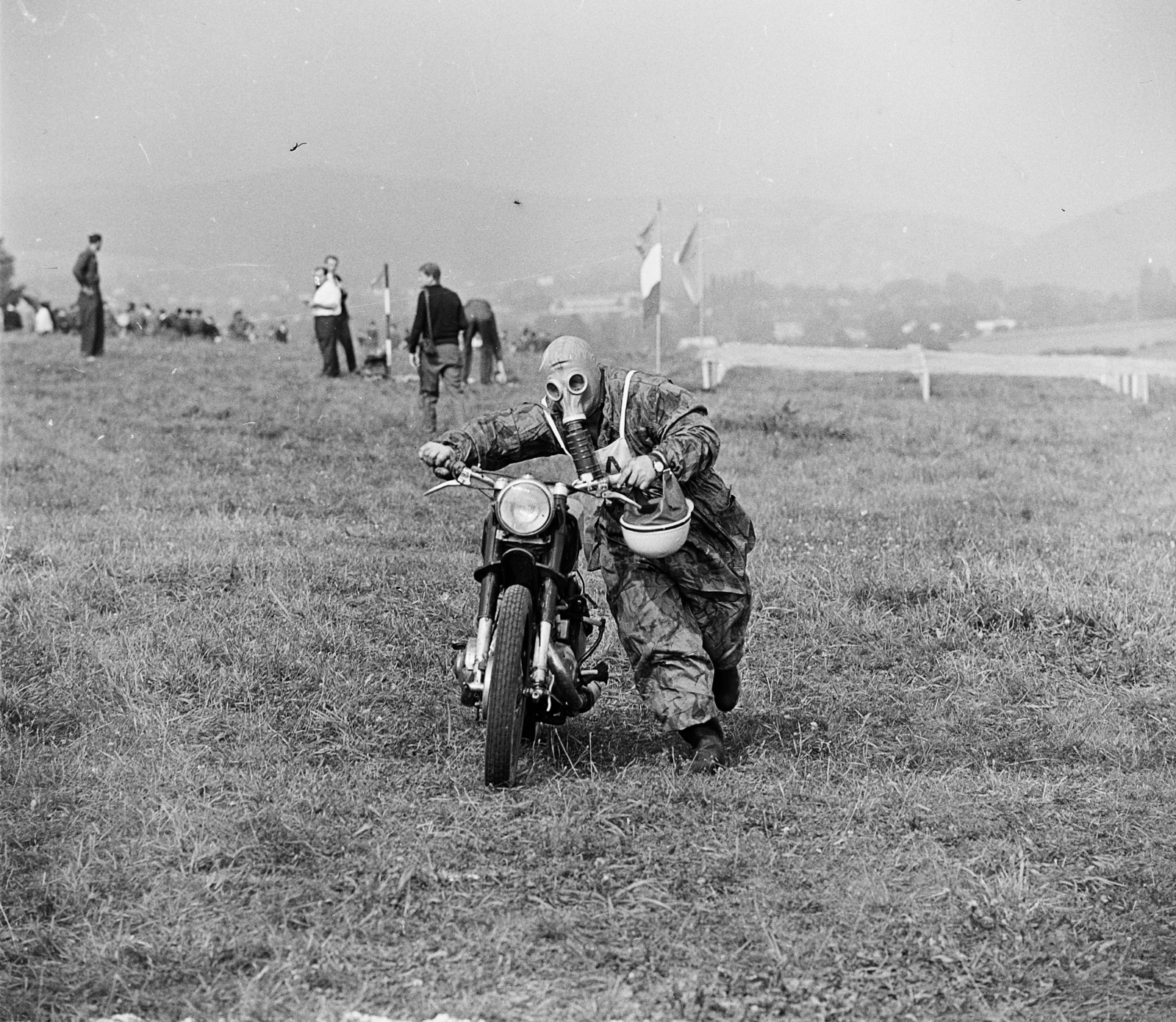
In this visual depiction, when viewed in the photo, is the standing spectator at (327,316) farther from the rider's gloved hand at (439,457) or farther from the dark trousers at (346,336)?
the rider's gloved hand at (439,457)

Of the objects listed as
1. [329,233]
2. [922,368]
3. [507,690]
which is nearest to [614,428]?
[507,690]

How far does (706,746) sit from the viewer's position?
619 centimetres

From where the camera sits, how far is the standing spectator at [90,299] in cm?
2253

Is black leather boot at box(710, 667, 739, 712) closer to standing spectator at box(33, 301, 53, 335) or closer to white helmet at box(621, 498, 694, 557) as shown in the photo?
white helmet at box(621, 498, 694, 557)

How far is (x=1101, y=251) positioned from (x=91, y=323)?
135 ft

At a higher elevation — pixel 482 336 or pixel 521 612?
pixel 482 336

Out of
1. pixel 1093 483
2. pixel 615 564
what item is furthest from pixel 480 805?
pixel 1093 483

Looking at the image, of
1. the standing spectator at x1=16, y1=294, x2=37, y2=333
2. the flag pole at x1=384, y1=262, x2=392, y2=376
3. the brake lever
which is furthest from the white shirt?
the brake lever

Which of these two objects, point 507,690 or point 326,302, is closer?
point 507,690

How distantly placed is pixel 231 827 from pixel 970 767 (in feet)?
10.7

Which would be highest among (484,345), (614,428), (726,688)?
(484,345)

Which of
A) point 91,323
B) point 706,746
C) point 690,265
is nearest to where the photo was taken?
point 706,746

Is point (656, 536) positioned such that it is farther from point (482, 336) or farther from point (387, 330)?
point (387, 330)

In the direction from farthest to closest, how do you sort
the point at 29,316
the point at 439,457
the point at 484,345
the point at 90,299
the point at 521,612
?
the point at 29,316, the point at 484,345, the point at 90,299, the point at 439,457, the point at 521,612
